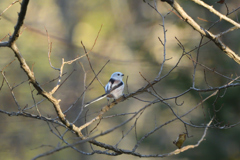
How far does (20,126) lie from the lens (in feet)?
35.1

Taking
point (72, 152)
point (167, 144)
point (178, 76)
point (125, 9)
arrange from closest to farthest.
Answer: point (178, 76), point (167, 144), point (72, 152), point (125, 9)

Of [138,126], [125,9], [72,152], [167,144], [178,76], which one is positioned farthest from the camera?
[125,9]

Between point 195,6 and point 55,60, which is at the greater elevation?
point 55,60

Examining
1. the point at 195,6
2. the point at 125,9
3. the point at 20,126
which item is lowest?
the point at 195,6

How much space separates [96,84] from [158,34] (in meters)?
3.05

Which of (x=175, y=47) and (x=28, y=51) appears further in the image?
(x=28, y=51)

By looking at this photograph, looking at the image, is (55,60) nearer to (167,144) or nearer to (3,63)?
(3,63)

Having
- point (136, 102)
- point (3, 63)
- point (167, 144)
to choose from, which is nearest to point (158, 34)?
point (136, 102)

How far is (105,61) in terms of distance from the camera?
985 centimetres

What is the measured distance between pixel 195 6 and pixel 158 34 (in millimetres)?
2799

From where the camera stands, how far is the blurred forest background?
7.93 metres

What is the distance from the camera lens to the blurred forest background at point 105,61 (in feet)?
26.0

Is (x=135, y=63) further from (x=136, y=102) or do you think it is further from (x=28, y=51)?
(x=28, y=51)

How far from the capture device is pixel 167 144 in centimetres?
887
